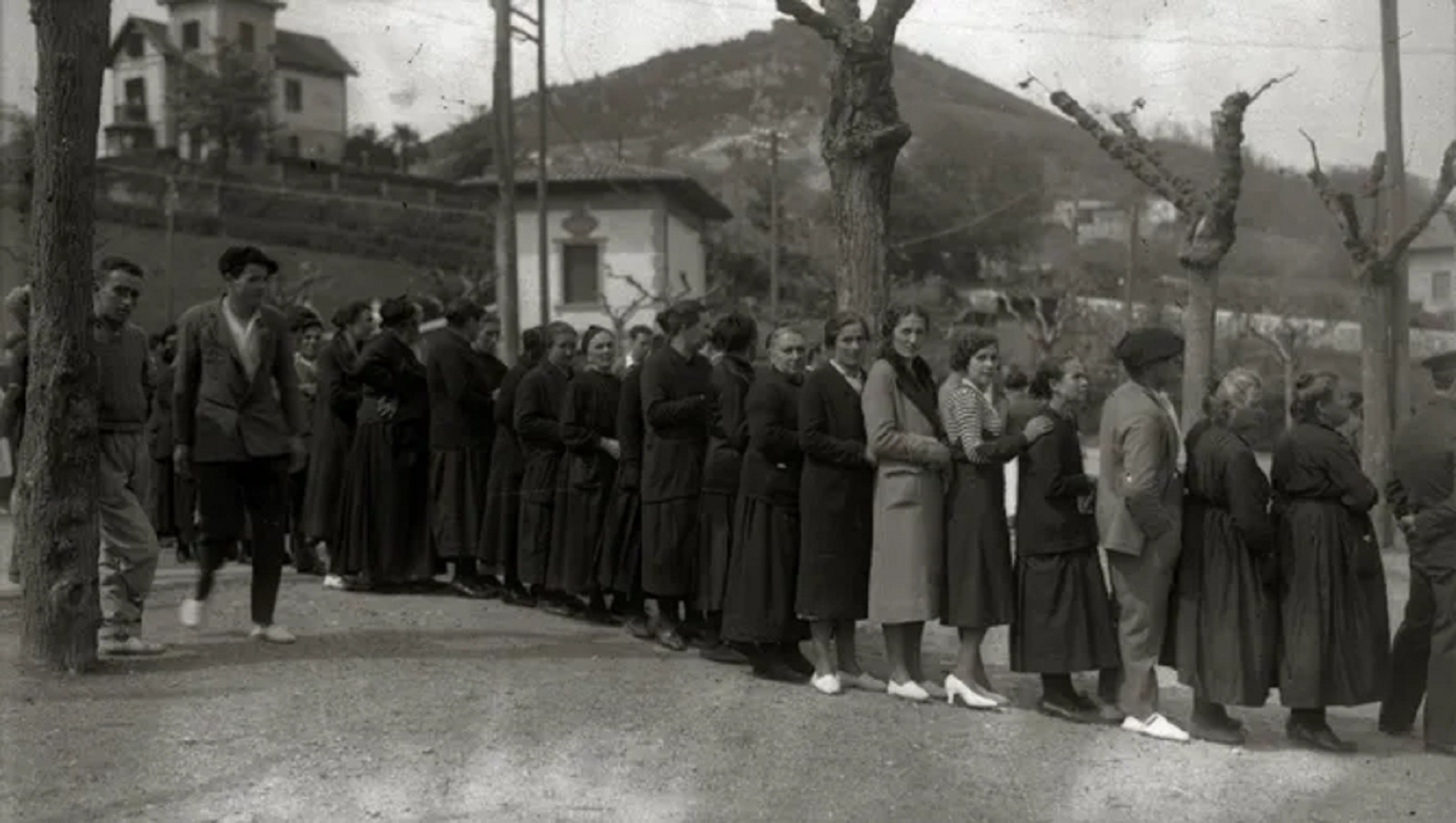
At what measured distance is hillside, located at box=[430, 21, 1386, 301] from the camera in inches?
2948

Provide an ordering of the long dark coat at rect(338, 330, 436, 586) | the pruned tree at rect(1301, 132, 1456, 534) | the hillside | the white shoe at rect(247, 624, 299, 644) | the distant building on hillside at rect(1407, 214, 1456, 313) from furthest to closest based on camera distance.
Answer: the hillside
the distant building on hillside at rect(1407, 214, 1456, 313)
the pruned tree at rect(1301, 132, 1456, 534)
the long dark coat at rect(338, 330, 436, 586)
the white shoe at rect(247, 624, 299, 644)

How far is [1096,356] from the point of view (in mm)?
53812

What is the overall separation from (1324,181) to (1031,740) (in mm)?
12834

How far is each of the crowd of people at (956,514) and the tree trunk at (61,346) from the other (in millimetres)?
Answer: 520

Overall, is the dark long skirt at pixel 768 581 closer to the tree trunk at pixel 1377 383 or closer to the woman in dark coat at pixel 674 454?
the woman in dark coat at pixel 674 454

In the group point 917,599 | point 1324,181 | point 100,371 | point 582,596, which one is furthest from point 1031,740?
point 1324,181

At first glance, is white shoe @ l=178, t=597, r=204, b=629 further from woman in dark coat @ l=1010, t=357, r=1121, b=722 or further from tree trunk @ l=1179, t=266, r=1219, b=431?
tree trunk @ l=1179, t=266, r=1219, b=431

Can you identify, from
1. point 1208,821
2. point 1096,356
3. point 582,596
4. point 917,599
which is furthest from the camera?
point 1096,356

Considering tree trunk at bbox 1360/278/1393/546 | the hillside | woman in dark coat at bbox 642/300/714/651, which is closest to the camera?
woman in dark coat at bbox 642/300/714/651

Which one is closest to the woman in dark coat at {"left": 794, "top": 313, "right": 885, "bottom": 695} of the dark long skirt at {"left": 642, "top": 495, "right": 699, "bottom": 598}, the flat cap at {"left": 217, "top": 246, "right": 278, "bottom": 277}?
the dark long skirt at {"left": 642, "top": 495, "right": 699, "bottom": 598}

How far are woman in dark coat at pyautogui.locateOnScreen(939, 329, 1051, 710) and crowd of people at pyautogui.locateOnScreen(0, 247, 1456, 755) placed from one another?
0.04ft

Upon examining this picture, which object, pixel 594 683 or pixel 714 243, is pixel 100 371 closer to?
pixel 594 683

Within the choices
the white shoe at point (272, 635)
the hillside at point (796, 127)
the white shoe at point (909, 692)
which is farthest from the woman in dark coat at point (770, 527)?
the hillside at point (796, 127)

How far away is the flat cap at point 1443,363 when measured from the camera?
7.72 m
